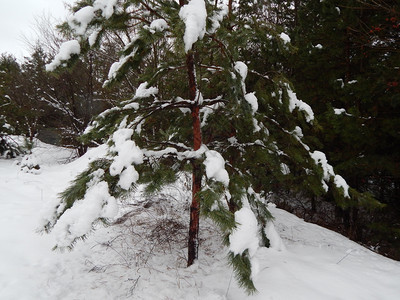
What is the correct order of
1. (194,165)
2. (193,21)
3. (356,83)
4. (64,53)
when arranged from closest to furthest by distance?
1. (193,21)
2. (64,53)
3. (194,165)
4. (356,83)

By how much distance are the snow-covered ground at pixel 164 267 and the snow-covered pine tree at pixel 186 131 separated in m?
0.48

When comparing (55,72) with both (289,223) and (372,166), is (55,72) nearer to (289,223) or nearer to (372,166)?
(289,223)

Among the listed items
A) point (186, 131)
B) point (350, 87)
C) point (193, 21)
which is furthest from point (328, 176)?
point (350, 87)

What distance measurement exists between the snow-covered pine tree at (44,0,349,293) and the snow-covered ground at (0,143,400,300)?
1.58 ft

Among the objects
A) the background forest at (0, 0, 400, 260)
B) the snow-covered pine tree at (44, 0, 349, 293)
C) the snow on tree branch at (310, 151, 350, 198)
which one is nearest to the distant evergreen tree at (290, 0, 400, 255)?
the background forest at (0, 0, 400, 260)

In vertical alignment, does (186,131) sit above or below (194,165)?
above

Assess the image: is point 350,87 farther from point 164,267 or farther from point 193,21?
point 164,267

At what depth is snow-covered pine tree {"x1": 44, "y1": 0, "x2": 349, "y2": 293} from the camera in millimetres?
1687

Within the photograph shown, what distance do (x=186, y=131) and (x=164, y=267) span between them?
197 cm

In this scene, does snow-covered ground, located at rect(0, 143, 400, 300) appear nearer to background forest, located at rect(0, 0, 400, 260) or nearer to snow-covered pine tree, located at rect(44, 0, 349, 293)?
snow-covered pine tree, located at rect(44, 0, 349, 293)

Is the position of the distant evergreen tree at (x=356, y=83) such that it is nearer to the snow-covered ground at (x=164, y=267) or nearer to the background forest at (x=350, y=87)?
the background forest at (x=350, y=87)

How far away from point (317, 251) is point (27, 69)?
1636 centimetres

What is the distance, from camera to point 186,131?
3.59 m

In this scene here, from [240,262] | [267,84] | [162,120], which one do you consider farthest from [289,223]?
[240,262]
